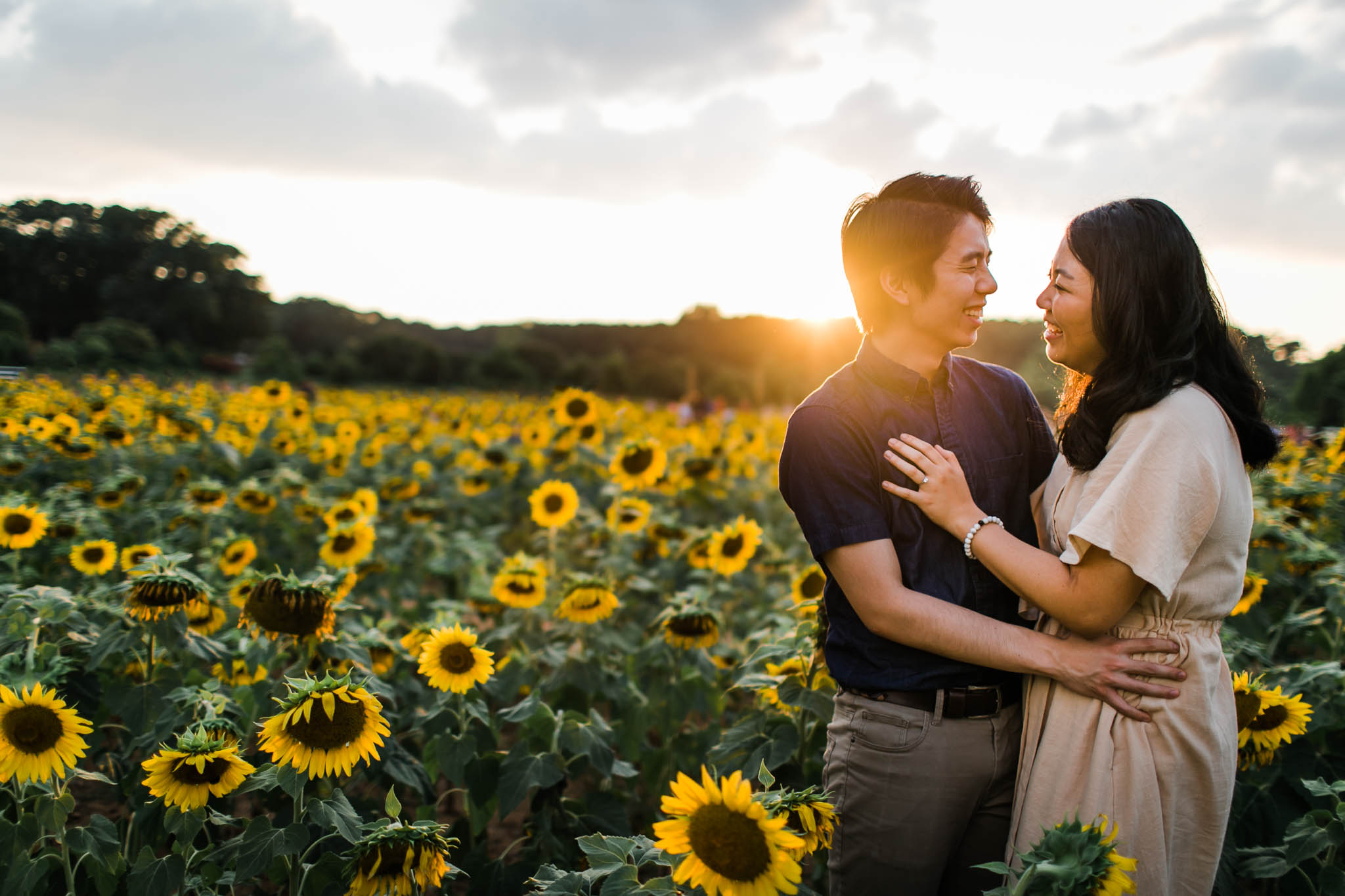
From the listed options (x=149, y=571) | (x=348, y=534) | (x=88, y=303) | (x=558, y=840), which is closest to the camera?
(x=149, y=571)

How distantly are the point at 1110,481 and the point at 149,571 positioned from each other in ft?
7.84

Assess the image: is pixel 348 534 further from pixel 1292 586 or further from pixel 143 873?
pixel 1292 586

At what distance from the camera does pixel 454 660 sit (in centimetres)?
242

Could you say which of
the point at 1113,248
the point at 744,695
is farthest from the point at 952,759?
the point at 744,695

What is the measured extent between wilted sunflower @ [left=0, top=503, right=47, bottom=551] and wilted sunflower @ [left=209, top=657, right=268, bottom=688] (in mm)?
1426

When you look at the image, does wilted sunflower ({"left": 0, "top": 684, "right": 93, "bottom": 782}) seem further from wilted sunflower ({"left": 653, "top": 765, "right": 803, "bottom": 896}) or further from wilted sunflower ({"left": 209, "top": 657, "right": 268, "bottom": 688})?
wilted sunflower ({"left": 653, "top": 765, "right": 803, "bottom": 896})

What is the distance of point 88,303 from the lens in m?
32.8

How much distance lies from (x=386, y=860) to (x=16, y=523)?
9.90 ft

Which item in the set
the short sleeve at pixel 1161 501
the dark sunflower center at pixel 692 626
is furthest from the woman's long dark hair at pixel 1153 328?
the dark sunflower center at pixel 692 626

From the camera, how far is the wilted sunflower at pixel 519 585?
10.8 ft

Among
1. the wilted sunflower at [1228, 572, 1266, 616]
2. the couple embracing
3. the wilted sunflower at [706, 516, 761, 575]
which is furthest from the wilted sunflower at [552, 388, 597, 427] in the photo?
the wilted sunflower at [1228, 572, 1266, 616]

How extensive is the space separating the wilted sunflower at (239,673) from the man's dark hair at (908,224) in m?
1.98

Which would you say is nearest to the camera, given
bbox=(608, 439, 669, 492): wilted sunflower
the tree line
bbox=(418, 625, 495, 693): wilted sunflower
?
bbox=(418, 625, 495, 693): wilted sunflower

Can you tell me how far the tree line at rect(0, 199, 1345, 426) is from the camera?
12883 millimetres
